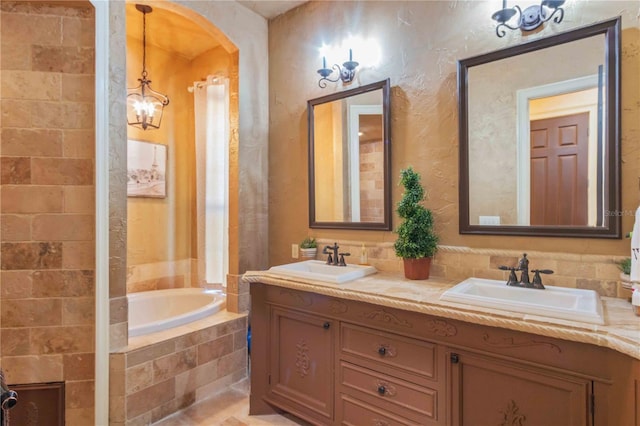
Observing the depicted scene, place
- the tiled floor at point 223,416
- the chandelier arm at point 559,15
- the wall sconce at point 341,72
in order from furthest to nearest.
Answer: the wall sconce at point 341,72
the tiled floor at point 223,416
the chandelier arm at point 559,15

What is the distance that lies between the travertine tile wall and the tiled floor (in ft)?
1.68

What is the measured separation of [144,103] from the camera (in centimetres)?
296

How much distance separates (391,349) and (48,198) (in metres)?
1.97

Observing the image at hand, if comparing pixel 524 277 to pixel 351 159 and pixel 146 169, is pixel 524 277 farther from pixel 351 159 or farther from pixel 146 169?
pixel 146 169

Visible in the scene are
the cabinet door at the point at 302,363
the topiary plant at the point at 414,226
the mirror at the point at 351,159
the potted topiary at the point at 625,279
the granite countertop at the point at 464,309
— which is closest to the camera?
the granite countertop at the point at 464,309

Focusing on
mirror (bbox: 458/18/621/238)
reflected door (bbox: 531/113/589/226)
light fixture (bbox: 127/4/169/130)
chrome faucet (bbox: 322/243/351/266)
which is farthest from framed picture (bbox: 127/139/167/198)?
reflected door (bbox: 531/113/589/226)

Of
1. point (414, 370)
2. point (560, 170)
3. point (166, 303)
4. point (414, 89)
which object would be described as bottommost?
point (166, 303)

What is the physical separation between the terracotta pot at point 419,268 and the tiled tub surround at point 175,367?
1388mm

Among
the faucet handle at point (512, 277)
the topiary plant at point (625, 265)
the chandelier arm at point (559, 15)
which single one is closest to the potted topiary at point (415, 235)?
the faucet handle at point (512, 277)

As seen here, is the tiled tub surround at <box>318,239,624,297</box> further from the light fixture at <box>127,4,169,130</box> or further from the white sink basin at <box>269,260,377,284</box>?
the light fixture at <box>127,4,169,130</box>

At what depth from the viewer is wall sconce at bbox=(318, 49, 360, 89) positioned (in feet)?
7.55

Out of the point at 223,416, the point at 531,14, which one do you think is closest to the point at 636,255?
the point at 531,14

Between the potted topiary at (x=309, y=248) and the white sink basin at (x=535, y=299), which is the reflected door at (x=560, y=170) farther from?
the potted topiary at (x=309, y=248)

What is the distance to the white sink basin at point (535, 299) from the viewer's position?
120cm
